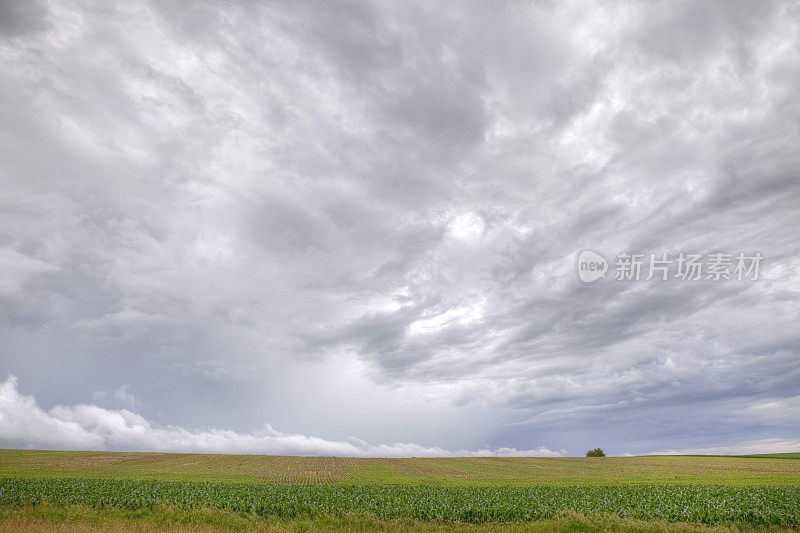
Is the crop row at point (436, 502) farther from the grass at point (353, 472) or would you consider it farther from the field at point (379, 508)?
the grass at point (353, 472)

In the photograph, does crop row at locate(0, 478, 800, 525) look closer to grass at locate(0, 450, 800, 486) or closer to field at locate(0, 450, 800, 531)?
field at locate(0, 450, 800, 531)

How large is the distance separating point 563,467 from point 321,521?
218 feet

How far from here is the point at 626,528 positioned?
72.5 ft

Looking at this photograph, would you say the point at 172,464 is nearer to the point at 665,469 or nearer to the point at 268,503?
the point at 268,503

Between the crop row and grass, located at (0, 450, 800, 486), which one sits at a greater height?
the crop row

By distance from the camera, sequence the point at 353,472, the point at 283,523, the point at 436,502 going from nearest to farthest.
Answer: the point at 283,523 < the point at 436,502 < the point at 353,472

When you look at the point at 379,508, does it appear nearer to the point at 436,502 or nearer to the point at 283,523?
the point at 436,502

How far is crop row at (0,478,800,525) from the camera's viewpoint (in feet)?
89.4

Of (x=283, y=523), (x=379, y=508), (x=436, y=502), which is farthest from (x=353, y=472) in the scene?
(x=283, y=523)

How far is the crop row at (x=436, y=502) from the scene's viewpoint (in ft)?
89.4

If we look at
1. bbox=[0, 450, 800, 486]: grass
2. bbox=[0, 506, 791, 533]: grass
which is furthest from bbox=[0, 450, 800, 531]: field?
bbox=[0, 450, 800, 486]: grass

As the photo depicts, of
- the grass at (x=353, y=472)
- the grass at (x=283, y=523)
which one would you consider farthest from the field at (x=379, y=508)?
the grass at (x=353, y=472)

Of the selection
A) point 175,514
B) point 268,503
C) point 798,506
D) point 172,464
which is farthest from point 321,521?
point 172,464

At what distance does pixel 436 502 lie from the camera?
102ft
